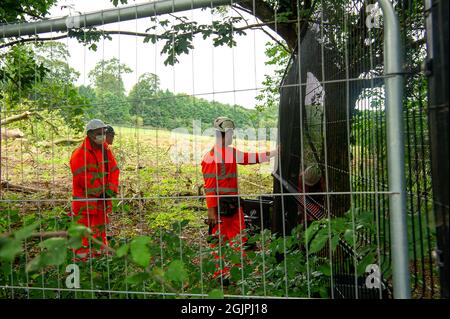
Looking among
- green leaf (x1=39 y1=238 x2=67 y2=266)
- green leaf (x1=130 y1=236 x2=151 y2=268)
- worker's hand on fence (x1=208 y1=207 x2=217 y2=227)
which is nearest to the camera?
green leaf (x1=39 y1=238 x2=67 y2=266)

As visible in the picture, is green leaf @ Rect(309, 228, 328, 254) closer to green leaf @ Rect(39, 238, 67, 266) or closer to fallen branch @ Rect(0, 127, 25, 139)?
green leaf @ Rect(39, 238, 67, 266)

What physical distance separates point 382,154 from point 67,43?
2084 mm

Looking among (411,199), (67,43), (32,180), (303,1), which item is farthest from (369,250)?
(32,180)

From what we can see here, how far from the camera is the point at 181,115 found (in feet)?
10.5

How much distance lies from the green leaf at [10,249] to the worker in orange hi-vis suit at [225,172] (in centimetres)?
204

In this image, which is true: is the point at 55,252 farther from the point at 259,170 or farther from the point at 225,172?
the point at 259,170

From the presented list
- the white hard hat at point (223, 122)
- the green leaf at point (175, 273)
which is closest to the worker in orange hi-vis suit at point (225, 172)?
the white hard hat at point (223, 122)

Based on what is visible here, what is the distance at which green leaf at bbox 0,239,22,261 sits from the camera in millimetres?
1472

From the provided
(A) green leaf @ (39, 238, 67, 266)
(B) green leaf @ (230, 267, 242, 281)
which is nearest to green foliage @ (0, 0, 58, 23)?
(B) green leaf @ (230, 267, 242, 281)

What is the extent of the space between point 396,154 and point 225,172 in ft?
7.98

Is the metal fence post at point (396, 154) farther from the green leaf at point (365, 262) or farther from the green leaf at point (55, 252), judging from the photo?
the green leaf at point (55, 252)

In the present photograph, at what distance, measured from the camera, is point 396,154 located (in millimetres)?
1925

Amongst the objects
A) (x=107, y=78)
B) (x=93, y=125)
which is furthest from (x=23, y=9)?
(x=107, y=78)

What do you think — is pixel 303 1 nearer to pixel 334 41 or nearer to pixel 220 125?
pixel 334 41
